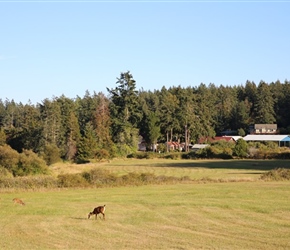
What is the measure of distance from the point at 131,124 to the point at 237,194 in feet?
225

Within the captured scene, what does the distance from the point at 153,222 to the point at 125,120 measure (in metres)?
76.8

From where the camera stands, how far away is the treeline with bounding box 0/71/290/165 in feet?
284

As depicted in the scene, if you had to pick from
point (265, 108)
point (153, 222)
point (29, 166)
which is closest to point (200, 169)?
point (29, 166)

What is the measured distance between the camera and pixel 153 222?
2014cm

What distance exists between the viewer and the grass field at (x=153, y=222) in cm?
1600

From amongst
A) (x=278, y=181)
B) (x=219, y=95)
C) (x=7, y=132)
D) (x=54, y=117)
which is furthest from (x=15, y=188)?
(x=219, y=95)

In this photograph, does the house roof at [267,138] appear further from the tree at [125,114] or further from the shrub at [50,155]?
the shrub at [50,155]

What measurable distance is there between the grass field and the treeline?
35771mm

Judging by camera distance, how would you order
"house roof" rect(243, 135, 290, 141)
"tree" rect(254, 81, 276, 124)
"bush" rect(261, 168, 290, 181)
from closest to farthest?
"bush" rect(261, 168, 290, 181)
"house roof" rect(243, 135, 290, 141)
"tree" rect(254, 81, 276, 124)

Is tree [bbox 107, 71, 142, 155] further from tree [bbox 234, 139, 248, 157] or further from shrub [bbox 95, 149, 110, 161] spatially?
tree [bbox 234, 139, 248, 157]

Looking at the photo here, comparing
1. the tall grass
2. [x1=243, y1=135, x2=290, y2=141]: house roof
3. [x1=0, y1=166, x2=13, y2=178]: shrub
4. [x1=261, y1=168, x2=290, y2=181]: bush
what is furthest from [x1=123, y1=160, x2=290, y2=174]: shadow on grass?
the tall grass

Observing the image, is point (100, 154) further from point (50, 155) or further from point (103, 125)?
point (50, 155)

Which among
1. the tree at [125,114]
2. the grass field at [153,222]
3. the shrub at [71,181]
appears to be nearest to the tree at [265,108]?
the tree at [125,114]

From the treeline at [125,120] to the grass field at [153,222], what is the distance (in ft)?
117
